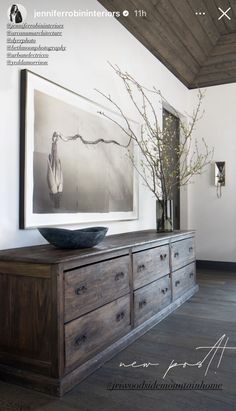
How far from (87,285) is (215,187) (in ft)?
12.4

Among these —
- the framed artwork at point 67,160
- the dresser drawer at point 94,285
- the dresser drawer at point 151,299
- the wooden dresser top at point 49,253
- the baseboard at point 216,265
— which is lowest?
the baseboard at point 216,265

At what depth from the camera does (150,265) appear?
2.70 metres

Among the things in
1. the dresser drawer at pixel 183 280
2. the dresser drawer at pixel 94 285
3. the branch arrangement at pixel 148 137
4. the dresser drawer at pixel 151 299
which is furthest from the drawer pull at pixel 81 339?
the branch arrangement at pixel 148 137

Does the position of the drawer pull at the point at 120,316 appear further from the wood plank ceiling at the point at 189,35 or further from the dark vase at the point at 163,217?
the wood plank ceiling at the point at 189,35

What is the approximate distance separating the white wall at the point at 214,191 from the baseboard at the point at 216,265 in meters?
0.06

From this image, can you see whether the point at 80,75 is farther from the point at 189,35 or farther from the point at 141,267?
the point at 189,35

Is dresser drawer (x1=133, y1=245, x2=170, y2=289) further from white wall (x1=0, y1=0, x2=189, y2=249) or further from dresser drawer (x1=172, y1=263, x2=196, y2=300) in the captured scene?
white wall (x1=0, y1=0, x2=189, y2=249)

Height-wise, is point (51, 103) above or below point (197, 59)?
below

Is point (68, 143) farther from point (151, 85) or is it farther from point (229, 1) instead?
point (229, 1)

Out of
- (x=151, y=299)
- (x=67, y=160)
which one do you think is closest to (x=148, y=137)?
(x=67, y=160)

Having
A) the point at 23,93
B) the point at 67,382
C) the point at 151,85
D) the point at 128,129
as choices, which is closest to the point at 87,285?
the point at 67,382

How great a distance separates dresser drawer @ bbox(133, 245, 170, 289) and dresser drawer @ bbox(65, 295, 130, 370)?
22 cm

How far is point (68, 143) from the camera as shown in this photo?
260 cm

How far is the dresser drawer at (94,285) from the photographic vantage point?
178cm
